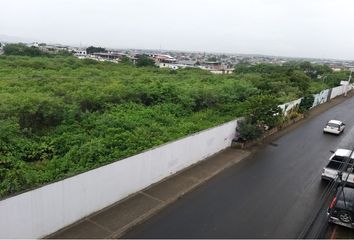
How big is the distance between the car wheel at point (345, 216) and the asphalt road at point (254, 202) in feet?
3.80

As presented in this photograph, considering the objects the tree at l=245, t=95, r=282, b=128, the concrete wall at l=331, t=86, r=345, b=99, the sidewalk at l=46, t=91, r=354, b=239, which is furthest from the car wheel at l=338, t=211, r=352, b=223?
the concrete wall at l=331, t=86, r=345, b=99

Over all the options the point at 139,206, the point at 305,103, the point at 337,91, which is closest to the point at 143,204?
the point at 139,206

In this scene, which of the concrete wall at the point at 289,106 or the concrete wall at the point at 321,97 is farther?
the concrete wall at the point at 321,97

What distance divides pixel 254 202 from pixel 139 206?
4.37 metres

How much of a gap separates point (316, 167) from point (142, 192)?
9.51 metres

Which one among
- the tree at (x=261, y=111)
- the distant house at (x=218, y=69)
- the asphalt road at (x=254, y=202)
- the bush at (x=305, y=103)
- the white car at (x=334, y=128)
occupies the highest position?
the tree at (x=261, y=111)

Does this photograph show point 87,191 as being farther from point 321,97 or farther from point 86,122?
point 321,97

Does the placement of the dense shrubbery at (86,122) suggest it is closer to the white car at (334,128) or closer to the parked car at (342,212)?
the white car at (334,128)

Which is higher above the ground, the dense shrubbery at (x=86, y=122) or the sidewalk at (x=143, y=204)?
the dense shrubbery at (x=86, y=122)

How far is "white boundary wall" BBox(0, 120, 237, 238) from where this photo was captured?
852 cm

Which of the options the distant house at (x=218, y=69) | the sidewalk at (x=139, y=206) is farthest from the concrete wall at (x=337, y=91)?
the sidewalk at (x=139, y=206)

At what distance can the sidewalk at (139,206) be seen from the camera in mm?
9867

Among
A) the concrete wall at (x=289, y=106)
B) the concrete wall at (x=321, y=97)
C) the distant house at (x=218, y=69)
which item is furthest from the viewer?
the distant house at (x=218, y=69)

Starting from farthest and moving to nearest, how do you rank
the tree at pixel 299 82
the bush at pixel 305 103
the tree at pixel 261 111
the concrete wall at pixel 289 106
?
the tree at pixel 299 82 → the bush at pixel 305 103 → the concrete wall at pixel 289 106 → the tree at pixel 261 111
